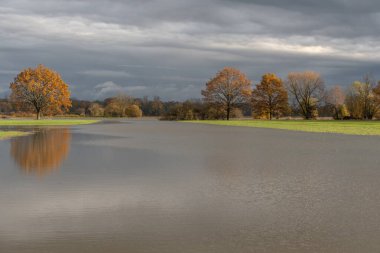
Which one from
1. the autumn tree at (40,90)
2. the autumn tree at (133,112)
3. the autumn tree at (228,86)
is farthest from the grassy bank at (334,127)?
the autumn tree at (133,112)

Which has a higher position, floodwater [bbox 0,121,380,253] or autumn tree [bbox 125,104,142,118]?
autumn tree [bbox 125,104,142,118]

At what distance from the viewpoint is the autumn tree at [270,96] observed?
358 feet

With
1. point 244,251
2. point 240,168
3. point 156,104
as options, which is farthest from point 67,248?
point 156,104

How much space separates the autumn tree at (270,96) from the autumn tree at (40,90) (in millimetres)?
47327

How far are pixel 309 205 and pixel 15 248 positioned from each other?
730 cm

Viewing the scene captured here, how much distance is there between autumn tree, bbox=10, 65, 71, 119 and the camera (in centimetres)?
9612

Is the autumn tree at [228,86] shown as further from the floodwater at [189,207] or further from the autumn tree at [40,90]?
the floodwater at [189,207]

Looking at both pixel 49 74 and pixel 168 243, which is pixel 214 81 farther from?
pixel 168 243

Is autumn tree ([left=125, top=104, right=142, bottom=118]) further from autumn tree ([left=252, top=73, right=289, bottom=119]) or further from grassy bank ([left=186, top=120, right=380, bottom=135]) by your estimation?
grassy bank ([left=186, top=120, right=380, bottom=135])

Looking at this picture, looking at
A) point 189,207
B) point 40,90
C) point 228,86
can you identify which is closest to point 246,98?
point 228,86

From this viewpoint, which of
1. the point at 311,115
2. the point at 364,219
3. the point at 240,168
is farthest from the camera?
the point at 311,115

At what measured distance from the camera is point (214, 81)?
351 ft

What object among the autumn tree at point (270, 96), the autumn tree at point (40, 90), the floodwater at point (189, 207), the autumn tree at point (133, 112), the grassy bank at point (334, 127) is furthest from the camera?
the autumn tree at point (133, 112)

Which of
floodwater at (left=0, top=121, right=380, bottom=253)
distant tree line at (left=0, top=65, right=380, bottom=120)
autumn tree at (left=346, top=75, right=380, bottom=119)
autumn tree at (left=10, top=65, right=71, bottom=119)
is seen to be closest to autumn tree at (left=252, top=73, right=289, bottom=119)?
distant tree line at (left=0, top=65, right=380, bottom=120)
